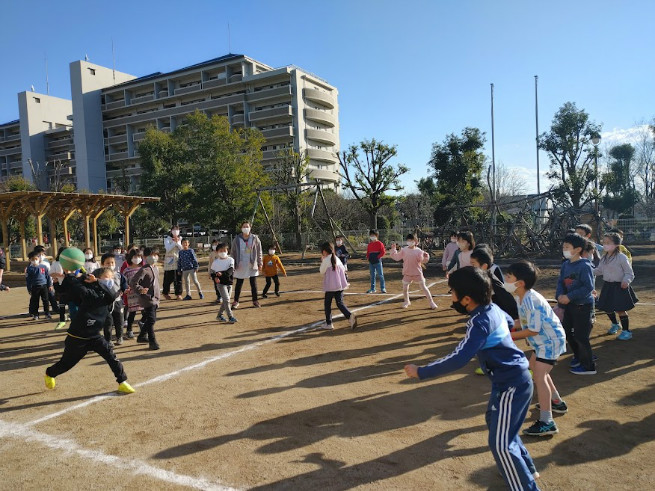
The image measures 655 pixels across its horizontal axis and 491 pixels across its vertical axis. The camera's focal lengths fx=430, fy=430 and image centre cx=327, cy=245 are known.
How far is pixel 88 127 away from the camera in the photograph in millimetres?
61906

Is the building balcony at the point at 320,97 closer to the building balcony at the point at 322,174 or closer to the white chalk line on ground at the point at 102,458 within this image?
the building balcony at the point at 322,174

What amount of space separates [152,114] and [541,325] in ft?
212

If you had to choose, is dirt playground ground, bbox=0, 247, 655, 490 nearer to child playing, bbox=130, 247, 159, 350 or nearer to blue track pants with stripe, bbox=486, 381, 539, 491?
child playing, bbox=130, 247, 159, 350

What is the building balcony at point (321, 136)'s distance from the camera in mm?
56188

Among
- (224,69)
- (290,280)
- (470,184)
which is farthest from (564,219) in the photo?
(224,69)

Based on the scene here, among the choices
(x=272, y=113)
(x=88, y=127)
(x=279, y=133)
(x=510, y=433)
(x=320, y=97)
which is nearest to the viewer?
(x=510, y=433)

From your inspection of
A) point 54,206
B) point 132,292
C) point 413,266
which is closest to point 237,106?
point 54,206

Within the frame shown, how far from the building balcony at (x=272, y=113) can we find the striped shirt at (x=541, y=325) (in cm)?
5252

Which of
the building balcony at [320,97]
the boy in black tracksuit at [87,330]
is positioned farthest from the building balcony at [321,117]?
the boy in black tracksuit at [87,330]

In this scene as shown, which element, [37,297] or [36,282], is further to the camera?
[37,297]

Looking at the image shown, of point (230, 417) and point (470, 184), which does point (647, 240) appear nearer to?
point (470, 184)

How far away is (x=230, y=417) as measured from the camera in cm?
413

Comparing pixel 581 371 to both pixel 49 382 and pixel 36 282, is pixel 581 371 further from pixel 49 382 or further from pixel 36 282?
pixel 36 282

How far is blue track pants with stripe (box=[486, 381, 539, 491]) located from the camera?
2535 millimetres
